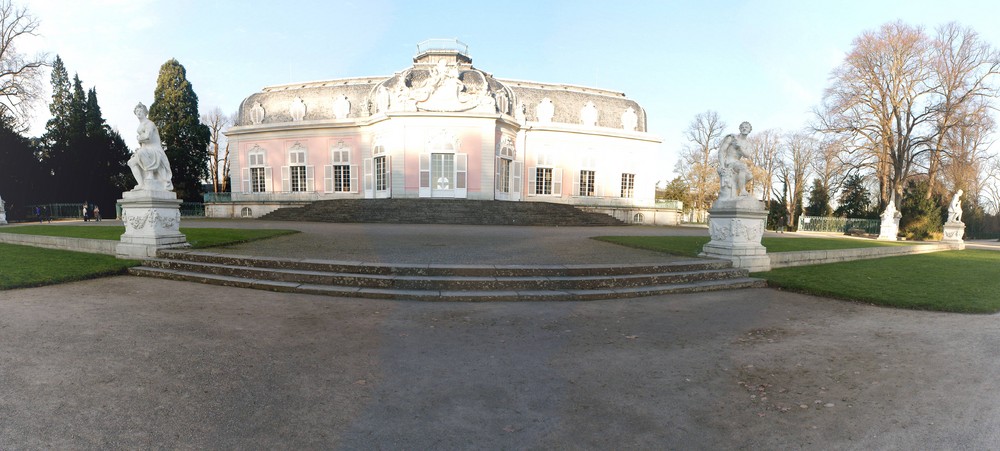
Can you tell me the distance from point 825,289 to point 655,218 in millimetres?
28860

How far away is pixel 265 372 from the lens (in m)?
3.52

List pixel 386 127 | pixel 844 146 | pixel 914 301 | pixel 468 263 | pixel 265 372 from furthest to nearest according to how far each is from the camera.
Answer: pixel 386 127 < pixel 844 146 < pixel 468 263 < pixel 914 301 < pixel 265 372

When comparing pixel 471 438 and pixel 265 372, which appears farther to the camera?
pixel 265 372

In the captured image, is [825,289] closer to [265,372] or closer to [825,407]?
[825,407]

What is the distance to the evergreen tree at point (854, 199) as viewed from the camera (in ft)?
128

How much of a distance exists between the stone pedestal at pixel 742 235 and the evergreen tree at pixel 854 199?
3949 cm

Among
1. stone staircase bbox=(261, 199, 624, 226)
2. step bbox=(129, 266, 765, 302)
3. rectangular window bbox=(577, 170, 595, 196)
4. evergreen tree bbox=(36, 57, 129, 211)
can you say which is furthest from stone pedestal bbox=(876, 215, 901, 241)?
evergreen tree bbox=(36, 57, 129, 211)

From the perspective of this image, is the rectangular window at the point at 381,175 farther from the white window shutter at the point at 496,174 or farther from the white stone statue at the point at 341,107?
the white window shutter at the point at 496,174

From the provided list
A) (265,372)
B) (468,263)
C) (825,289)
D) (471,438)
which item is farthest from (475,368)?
(825,289)

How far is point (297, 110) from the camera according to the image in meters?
35.4

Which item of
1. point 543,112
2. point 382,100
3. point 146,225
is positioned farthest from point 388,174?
point 146,225

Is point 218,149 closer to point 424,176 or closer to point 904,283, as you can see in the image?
point 424,176

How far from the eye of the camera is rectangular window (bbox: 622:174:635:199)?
37.6 meters

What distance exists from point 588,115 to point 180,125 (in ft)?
119
